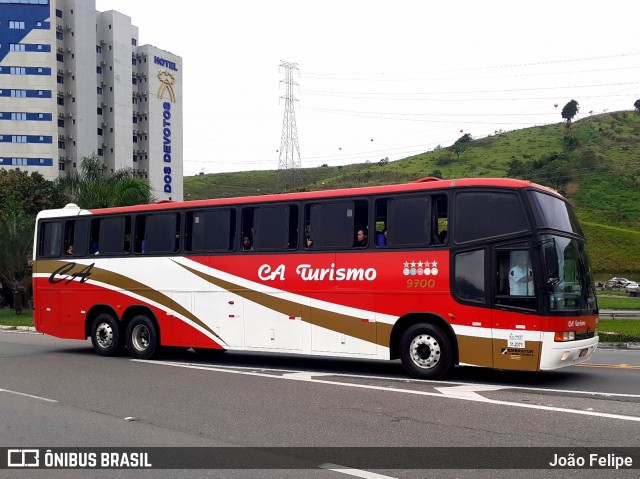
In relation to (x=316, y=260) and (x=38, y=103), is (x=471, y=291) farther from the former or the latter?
(x=38, y=103)

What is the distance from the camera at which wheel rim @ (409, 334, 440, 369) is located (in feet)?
40.3

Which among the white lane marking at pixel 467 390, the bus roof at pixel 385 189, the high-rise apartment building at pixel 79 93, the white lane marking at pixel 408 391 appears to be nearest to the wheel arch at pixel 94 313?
the white lane marking at pixel 408 391

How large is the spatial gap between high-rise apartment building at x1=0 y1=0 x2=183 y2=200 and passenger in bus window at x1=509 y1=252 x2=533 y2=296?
88.9m

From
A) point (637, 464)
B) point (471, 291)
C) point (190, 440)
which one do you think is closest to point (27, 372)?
point (190, 440)

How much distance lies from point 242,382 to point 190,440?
180 inches

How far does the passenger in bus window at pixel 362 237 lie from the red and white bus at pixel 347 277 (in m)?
0.03

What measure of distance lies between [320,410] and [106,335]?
928 centimetres

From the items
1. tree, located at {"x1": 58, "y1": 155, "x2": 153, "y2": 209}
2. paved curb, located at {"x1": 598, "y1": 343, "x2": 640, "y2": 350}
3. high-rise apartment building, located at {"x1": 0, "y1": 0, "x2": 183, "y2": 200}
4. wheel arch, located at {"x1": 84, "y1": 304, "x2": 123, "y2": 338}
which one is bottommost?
paved curb, located at {"x1": 598, "y1": 343, "x2": 640, "y2": 350}

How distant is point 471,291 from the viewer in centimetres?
1198

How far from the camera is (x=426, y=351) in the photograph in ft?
40.8

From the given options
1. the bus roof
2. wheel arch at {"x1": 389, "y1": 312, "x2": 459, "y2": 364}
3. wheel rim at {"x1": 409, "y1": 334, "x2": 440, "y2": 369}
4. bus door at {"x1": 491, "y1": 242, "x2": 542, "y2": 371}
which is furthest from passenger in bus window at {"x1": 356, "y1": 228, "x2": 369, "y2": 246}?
bus door at {"x1": 491, "y1": 242, "x2": 542, "y2": 371}

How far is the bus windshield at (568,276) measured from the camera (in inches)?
447

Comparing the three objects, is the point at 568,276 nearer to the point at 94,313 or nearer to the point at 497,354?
the point at 497,354

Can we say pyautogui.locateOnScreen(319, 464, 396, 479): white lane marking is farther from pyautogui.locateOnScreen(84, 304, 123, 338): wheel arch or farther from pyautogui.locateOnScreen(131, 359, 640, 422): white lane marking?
pyautogui.locateOnScreen(84, 304, 123, 338): wheel arch
